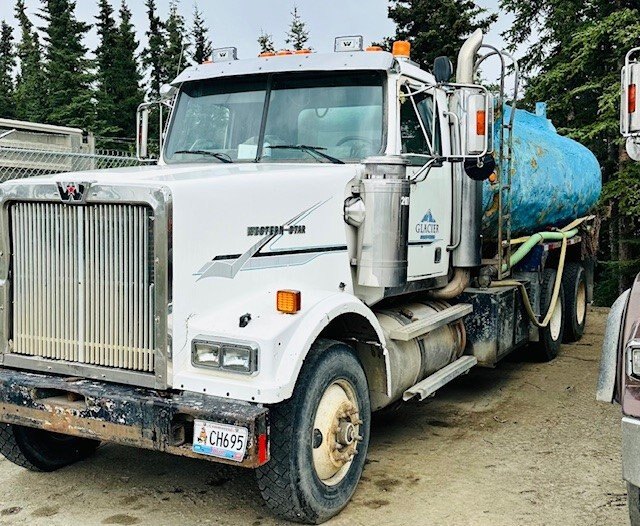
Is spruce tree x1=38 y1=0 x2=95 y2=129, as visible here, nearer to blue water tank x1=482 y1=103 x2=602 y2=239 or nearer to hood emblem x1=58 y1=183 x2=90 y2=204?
blue water tank x1=482 y1=103 x2=602 y2=239

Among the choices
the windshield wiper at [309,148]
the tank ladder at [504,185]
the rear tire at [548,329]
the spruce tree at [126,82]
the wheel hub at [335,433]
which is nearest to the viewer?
the wheel hub at [335,433]

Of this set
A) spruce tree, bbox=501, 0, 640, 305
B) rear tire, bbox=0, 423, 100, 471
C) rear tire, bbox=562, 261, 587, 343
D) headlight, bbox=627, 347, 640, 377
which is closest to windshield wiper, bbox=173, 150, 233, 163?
rear tire, bbox=0, 423, 100, 471

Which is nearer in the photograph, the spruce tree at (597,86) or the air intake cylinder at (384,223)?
the air intake cylinder at (384,223)

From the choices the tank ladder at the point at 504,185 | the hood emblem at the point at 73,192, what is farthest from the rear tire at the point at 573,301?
the hood emblem at the point at 73,192

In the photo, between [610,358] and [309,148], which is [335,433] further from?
[309,148]

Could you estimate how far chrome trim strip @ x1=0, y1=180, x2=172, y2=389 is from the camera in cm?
383

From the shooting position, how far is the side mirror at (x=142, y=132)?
6.19m

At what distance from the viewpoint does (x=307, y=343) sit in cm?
397

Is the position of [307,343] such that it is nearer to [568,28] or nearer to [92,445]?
[92,445]

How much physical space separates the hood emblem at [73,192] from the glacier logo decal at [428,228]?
98.1 inches

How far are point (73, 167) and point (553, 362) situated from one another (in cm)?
588

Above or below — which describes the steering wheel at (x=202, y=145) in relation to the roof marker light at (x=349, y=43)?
below

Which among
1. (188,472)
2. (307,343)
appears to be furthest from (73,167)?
(307,343)

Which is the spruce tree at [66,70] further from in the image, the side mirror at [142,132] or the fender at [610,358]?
the fender at [610,358]
